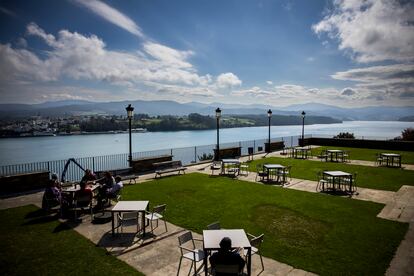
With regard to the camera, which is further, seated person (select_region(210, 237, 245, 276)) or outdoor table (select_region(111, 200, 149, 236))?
outdoor table (select_region(111, 200, 149, 236))

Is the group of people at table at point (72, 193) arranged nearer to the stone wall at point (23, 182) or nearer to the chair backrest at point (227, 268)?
the stone wall at point (23, 182)

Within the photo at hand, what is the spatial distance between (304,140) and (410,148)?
9739mm

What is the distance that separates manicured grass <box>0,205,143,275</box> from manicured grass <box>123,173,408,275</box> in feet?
8.44

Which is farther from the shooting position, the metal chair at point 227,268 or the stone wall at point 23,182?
the stone wall at point 23,182

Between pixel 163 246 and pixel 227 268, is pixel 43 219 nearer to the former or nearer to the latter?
pixel 163 246

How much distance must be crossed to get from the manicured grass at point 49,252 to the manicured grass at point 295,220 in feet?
8.44

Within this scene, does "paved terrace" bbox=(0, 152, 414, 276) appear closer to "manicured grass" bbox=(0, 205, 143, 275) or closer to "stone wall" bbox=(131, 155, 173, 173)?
"manicured grass" bbox=(0, 205, 143, 275)

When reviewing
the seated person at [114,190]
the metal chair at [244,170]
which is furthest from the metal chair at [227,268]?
the metal chair at [244,170]

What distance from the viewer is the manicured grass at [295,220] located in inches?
231

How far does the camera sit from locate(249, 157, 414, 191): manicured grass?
1294 cm

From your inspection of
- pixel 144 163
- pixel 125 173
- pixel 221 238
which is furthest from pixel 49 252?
pixel 144 163

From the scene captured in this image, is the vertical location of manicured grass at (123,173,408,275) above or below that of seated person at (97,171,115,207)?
below

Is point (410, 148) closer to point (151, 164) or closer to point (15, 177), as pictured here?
point (151, 164)

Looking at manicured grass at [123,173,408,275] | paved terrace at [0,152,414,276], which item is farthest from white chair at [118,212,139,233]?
manicured grass at [123,173,408,275]
